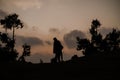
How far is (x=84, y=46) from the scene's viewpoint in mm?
75938

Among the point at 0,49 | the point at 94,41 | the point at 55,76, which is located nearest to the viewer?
the point at 55,76

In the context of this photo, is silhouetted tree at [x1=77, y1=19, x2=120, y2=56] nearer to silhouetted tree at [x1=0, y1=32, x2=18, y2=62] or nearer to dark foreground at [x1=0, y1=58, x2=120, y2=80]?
silhouetted tree at [x1=0, y1=32, x2=18, y2=62]

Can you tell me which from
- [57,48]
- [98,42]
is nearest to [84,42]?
[98,42]

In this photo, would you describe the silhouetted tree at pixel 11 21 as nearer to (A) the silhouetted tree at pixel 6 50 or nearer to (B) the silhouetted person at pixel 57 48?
(A) the silhouetted tree at pixel 6 50

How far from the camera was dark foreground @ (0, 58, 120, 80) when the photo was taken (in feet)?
76.2

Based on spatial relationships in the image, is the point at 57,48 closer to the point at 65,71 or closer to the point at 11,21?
the point at 65,71

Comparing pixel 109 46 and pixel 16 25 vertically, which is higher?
pixel 16 25

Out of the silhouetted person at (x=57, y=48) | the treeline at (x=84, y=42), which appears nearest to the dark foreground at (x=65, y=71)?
the silhouetted person at (x=57, y=48)

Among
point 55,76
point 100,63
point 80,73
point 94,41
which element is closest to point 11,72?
point 55,76

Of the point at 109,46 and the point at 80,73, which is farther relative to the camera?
the point at 109,46

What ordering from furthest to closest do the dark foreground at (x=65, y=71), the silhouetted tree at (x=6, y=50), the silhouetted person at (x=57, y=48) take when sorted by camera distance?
the silhouetted tree at (x=6, y=50), the silhouetted person at (x=57, y=48), the dark foreground at (x=65, y=71)

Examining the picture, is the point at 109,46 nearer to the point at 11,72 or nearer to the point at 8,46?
the point at 8,46

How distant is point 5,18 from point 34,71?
42.5 metres

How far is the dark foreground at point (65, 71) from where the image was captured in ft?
76.2
